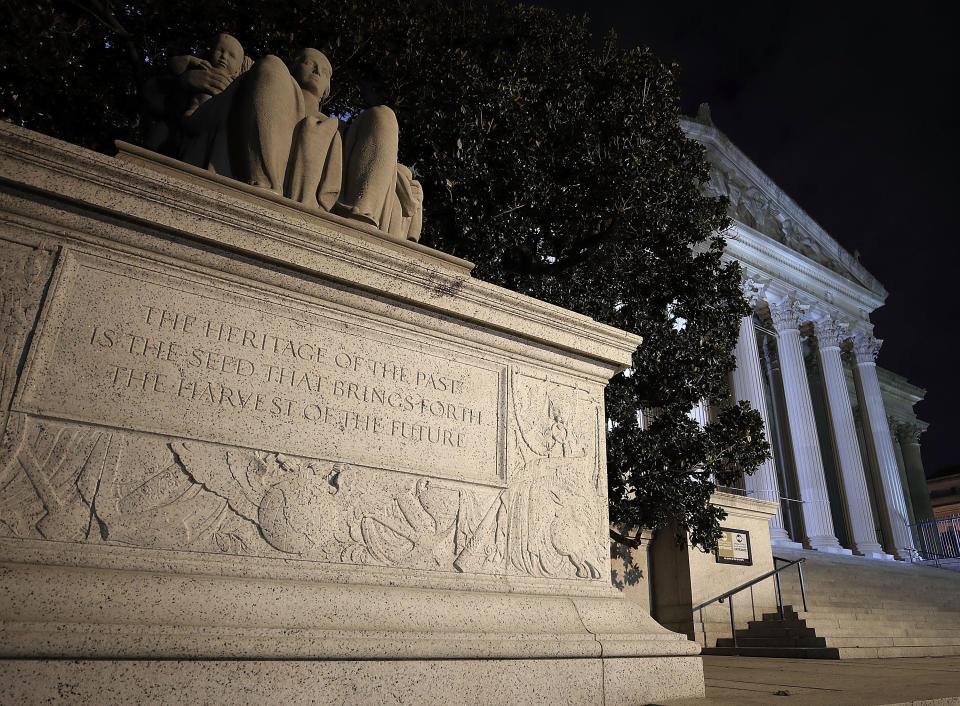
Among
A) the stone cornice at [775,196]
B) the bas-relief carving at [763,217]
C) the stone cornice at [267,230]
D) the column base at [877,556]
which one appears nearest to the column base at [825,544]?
the column base at [877,556]

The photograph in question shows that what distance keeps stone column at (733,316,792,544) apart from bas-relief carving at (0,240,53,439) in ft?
61.0

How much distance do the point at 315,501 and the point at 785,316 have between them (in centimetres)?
2438

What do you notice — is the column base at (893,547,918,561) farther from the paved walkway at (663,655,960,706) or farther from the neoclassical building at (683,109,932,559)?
the paved walkway at (663,655,960,706)

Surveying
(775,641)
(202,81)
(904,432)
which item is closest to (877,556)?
(775,641)

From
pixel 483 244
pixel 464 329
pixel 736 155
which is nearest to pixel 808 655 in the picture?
pixel 483 244

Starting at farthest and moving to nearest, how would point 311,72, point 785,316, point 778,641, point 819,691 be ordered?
point 785,316 < point 778,641 < point 311,72 < point 819,691

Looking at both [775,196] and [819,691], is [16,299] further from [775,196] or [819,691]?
[775,196]

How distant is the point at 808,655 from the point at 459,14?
10.7 m

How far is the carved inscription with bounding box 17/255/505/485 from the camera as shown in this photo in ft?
7.71

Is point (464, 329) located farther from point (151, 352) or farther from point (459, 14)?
point (459, 14)

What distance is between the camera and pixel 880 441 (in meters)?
25.1

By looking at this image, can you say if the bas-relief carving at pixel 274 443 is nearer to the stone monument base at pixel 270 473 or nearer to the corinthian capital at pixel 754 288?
the stone monument base at pixel 270 473

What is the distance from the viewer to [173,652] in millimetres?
1992

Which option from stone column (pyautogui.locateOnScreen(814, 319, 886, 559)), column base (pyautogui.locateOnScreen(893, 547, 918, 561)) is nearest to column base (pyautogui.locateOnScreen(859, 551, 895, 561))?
stone column (pyautogui.locateOnScreen(814, 319, 886, 559))
